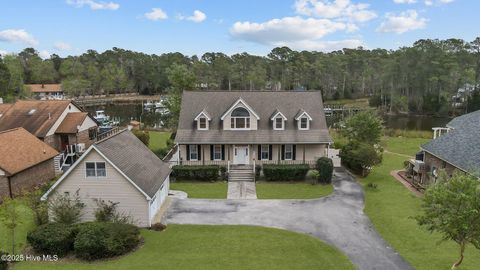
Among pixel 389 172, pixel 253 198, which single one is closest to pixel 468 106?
pixel 389 172

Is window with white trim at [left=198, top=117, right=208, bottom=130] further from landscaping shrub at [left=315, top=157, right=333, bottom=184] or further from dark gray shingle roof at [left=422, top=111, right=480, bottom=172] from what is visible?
dark gray shingle roof at [left=422, top=111, right=480, bottom=172]

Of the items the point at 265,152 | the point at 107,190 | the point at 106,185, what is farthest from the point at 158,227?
the point at 265,152

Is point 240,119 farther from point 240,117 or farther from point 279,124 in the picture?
point 279,124

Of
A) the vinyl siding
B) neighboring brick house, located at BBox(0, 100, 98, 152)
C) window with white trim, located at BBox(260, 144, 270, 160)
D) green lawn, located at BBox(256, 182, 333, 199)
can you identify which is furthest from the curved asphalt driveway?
neighboring brick house, located at BBox(0, 100, 98, 152)

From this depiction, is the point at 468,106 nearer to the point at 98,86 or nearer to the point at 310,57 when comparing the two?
the point at 310,57

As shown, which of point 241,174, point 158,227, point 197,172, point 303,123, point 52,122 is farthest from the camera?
point 52,122

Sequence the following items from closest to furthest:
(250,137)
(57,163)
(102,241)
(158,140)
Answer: (102,241)
(57,163)
(250,137)
(158,140)

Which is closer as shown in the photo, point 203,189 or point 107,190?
point 107,190
